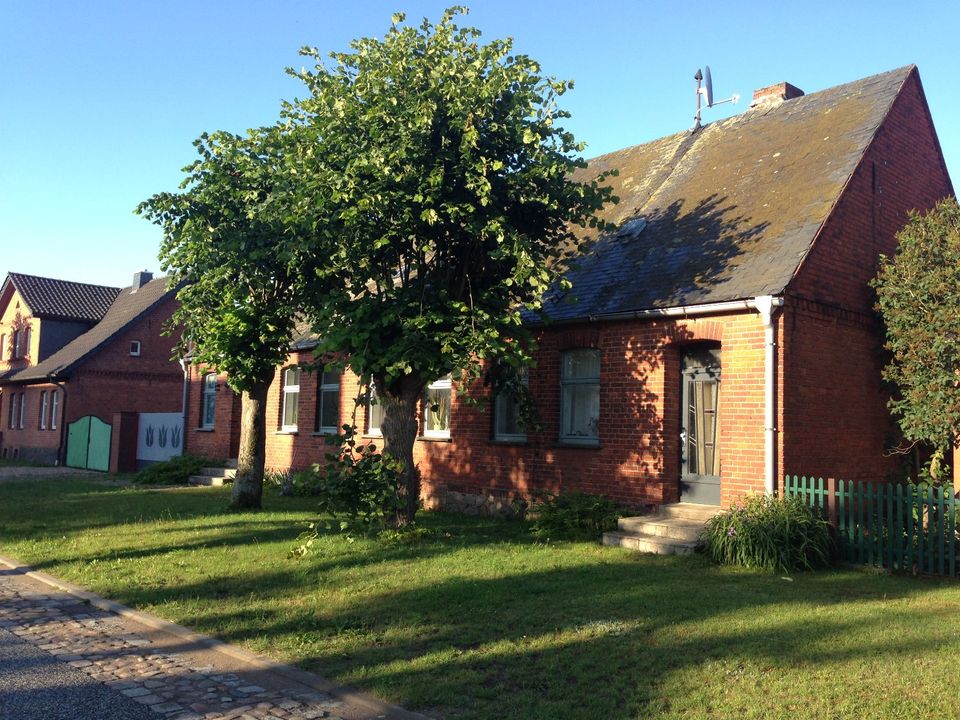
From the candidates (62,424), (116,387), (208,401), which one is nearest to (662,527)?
(208,401)

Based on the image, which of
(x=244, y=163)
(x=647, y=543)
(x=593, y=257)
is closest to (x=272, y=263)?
(x=244, y=163)

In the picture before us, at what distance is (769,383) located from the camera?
1104 cm

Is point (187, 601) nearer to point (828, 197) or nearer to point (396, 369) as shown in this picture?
point (396, 369)

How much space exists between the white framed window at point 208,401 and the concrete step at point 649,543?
15836 millimetres

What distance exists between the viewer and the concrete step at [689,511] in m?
11.5

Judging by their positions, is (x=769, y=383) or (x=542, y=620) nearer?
(x=542, y=620)

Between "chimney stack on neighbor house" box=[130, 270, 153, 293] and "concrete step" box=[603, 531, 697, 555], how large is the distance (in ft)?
105

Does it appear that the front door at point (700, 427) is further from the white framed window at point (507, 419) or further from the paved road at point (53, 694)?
the paved road at point (53, 694)

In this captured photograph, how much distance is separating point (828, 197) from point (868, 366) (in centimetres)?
276

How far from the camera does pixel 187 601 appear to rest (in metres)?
7.91

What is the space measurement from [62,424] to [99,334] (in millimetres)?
4391

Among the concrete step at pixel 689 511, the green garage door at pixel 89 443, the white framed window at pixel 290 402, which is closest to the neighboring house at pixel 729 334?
the concrete step at pixel 689 511

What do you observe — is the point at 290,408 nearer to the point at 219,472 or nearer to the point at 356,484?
the point at 219,472

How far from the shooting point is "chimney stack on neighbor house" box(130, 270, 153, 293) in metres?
37.8
